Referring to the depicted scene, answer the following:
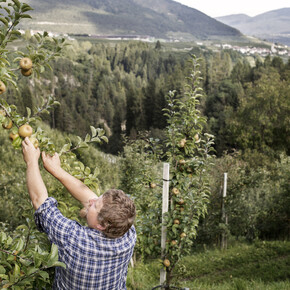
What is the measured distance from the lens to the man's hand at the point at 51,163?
1.75 metres

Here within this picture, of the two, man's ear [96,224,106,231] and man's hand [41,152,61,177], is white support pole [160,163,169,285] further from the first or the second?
man's ear [96,224,106,231]

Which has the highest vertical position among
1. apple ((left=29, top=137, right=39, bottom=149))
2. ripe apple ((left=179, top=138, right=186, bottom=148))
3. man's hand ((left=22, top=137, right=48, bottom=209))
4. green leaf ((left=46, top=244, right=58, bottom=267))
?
apple ((left=29, top=137, right=39, bottom=149))

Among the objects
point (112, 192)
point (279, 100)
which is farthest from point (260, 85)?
point (112, 192)

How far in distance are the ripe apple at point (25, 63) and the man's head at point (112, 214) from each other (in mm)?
770

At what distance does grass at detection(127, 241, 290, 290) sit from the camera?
655cm

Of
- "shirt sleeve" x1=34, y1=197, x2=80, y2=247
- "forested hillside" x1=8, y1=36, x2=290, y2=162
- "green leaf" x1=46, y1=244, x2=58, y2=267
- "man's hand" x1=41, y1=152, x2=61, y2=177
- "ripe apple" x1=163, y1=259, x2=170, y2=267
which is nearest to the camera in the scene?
"green leaf" x1=46, y1=244, x2=58, y2=267

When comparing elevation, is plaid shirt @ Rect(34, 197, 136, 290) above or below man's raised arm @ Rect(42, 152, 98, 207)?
below

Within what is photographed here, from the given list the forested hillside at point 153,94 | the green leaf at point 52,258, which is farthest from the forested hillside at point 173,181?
the forested hillside at point 153,94

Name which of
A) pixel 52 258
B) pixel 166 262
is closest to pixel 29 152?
pixel 52 258

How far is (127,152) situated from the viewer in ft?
26.0

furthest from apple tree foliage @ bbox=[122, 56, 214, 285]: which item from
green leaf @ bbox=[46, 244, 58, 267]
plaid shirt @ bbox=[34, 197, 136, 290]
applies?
green leaf @ bbox=[46, 244, 58, 267]

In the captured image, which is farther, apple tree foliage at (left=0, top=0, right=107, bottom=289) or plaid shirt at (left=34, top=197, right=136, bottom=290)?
plaid shirt at (left=34, top=197, right=136, bottom=290)

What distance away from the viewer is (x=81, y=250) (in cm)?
147

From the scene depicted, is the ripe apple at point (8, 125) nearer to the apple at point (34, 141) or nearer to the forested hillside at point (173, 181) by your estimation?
the forested hillside at point (173, 181)
